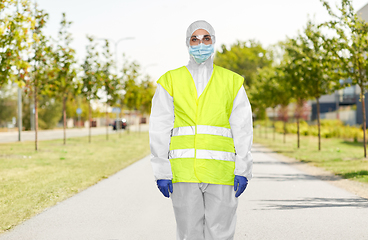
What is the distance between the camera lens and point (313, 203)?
7.63m

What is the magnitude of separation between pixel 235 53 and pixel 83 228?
70.8 metres

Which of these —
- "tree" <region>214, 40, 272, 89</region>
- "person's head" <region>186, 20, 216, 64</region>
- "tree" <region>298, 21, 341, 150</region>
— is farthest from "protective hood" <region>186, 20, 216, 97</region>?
"tree" <region>214, 40, 272, 89</region>

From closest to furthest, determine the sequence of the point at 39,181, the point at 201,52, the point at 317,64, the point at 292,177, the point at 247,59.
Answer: the point at 201,52 < the point at 39,181 < the point at 292,177 < the point at 317,64 < the point at 247,59

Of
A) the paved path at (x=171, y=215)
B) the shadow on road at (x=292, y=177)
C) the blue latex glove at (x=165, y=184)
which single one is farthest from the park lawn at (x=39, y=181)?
the shadow on road at (x=292, y=177)

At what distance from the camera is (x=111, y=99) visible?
1152 inches

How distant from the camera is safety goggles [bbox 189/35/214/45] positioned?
3422mm

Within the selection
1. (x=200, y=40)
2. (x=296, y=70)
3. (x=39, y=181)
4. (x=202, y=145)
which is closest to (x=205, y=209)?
(x=202, y=145)

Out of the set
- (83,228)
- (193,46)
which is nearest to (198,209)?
(193,46)

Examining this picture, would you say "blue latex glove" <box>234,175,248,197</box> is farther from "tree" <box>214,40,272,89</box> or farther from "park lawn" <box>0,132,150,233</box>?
"tree" <box>214,40,272,89</box>

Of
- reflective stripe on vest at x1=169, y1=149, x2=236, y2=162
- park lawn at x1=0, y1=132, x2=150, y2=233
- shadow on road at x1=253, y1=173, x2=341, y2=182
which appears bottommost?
shadow on road at x1=253, y1=173, x2=341, y2=182

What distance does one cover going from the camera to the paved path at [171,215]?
5.50 m

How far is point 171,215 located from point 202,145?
3.67 metres

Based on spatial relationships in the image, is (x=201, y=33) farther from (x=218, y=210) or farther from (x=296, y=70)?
(x=296, y=70)

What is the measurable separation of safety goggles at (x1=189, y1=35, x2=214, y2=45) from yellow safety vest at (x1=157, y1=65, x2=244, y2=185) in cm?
27
